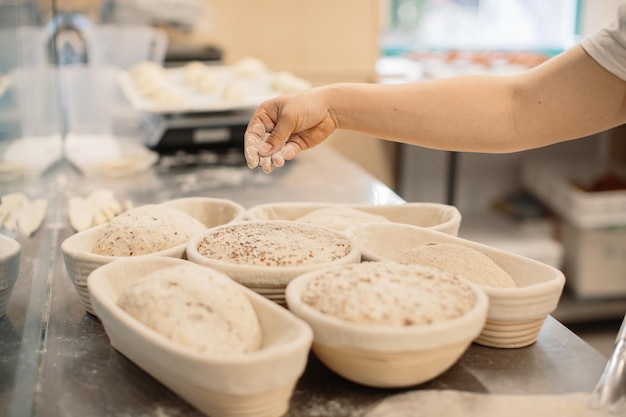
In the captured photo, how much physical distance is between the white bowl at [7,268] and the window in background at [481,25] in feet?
10.6

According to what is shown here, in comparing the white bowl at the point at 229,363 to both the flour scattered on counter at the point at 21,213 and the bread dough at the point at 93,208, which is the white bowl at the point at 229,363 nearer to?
the flour scattered on counter at the point at 21,213

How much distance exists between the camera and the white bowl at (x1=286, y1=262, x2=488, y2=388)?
→ 2.20ft

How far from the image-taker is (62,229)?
4.70 feet

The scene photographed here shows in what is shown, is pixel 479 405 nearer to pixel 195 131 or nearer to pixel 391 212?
pixel 391 212

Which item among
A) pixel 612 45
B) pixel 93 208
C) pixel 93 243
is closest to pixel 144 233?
pixel 93 243

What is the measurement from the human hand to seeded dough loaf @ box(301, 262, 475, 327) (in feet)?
1.31

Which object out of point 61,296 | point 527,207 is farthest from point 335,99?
point 527,207

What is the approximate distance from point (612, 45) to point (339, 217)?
520 millimetres

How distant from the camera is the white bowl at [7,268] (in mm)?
894

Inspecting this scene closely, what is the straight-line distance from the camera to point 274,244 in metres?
0.88

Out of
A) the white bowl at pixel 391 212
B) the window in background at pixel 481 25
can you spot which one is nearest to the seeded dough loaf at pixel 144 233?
the white bowl at pixel 391 212

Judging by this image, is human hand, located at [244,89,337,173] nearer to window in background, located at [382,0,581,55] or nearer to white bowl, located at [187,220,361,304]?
white bowl, located at [187,220,361,304]

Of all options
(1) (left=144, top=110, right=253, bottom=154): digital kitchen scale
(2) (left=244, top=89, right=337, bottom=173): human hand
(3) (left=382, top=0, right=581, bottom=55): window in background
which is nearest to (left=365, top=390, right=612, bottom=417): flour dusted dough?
(2) (left=244, top=89, right=337, bottom=173): human hand

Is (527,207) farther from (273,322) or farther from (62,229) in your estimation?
(273,322)
